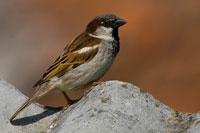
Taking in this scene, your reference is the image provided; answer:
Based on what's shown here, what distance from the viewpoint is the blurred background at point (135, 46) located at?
40.5ft

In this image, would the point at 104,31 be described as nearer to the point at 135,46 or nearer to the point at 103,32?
the point at 103,32

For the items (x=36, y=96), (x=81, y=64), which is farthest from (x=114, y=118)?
(x=81, y=64)

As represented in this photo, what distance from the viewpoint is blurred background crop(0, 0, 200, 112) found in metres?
12.4

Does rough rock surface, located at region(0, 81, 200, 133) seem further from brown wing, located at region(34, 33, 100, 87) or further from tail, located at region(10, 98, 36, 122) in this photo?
brown wing, located at region(34, 33, 100, 87)

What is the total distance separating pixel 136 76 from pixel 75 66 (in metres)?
7.48

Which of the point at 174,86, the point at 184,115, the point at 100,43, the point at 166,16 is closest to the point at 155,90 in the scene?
the point at 174,86

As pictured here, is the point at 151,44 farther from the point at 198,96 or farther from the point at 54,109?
the point at 54,109

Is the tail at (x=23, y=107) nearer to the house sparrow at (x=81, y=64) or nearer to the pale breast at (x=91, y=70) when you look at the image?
the house sparrow at (x=81, y=64)

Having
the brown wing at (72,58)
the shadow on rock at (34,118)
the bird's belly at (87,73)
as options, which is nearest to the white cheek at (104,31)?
the brown wing at (72,58)

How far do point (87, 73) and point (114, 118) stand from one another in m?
1.67

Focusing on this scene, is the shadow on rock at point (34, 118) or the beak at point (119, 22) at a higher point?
the beak at point (119, 22)

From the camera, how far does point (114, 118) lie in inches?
153

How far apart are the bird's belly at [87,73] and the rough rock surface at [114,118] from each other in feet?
2.73

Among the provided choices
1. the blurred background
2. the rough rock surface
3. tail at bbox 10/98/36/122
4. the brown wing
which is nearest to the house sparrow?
the brown wing
